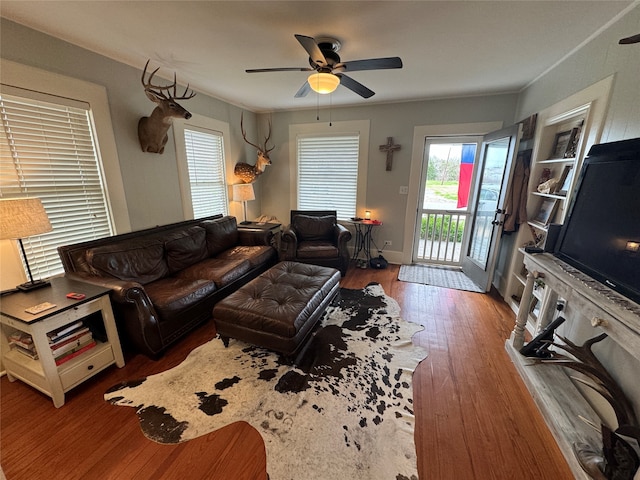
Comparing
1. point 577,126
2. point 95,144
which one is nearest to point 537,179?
point 577,126

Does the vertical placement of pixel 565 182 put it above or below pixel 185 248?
above

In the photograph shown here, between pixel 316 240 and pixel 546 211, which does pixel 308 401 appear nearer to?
pixel 316 240

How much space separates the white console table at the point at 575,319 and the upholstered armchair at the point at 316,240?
204cm

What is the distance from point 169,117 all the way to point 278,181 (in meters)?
2.25

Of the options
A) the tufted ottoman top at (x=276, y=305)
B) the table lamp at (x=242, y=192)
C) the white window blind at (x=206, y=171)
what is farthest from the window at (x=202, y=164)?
the tufted ottoman top at (x=276, y=305)

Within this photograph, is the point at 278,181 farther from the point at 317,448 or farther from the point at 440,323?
the point at 317,448

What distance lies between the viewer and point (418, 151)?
375 centimetres

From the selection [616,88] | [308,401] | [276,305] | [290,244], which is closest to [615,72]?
[616,88]

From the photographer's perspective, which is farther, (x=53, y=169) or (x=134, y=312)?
(x=53, y=169)

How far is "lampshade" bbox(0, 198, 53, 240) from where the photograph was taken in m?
1.52

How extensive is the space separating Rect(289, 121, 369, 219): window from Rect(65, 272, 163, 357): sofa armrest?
3.10 meters

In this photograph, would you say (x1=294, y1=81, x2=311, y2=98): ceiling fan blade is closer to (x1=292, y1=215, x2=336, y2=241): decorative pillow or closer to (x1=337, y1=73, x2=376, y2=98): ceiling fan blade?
(x1=337, y1=73, x2=376, y2=98): ceiling fan blade

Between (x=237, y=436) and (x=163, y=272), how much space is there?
1.77 m

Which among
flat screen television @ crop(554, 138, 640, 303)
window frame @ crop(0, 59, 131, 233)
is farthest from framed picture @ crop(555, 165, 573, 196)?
window frame @ crop(0, 59, 131, 233)
